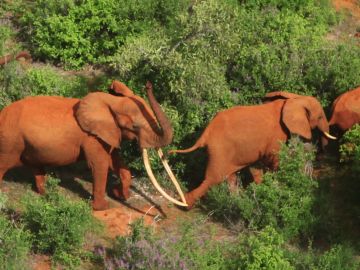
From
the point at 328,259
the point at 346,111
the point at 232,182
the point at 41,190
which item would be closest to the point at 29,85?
the point at 41,190

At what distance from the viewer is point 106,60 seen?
45.6ft

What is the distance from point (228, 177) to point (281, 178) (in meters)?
0.89

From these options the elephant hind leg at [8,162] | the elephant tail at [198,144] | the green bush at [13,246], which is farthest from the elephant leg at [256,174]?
the green bush at [13,246]

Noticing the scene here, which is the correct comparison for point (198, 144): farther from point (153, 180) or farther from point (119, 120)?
point (119, 120)

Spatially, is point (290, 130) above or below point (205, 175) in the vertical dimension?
above

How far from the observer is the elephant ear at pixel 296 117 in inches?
428

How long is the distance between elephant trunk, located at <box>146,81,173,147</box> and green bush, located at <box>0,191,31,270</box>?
215 centimetres

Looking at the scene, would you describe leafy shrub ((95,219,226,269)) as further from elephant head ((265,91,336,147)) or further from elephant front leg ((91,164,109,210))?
elephant head ((265,91,336,147))

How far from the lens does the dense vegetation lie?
9.34 m

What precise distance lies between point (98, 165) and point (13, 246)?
5.95 feet

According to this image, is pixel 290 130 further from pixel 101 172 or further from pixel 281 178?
pixel 101 172

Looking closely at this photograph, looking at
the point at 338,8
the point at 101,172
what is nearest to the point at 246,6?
the point at 338,8

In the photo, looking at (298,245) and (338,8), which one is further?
(338,8)

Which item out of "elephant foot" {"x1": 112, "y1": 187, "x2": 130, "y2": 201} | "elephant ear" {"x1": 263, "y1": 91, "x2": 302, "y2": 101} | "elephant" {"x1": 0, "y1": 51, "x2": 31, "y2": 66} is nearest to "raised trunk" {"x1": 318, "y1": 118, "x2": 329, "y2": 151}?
"elephant ear" {"x1": 263, "y1": 91, "x2": 302, "y2": 101}
